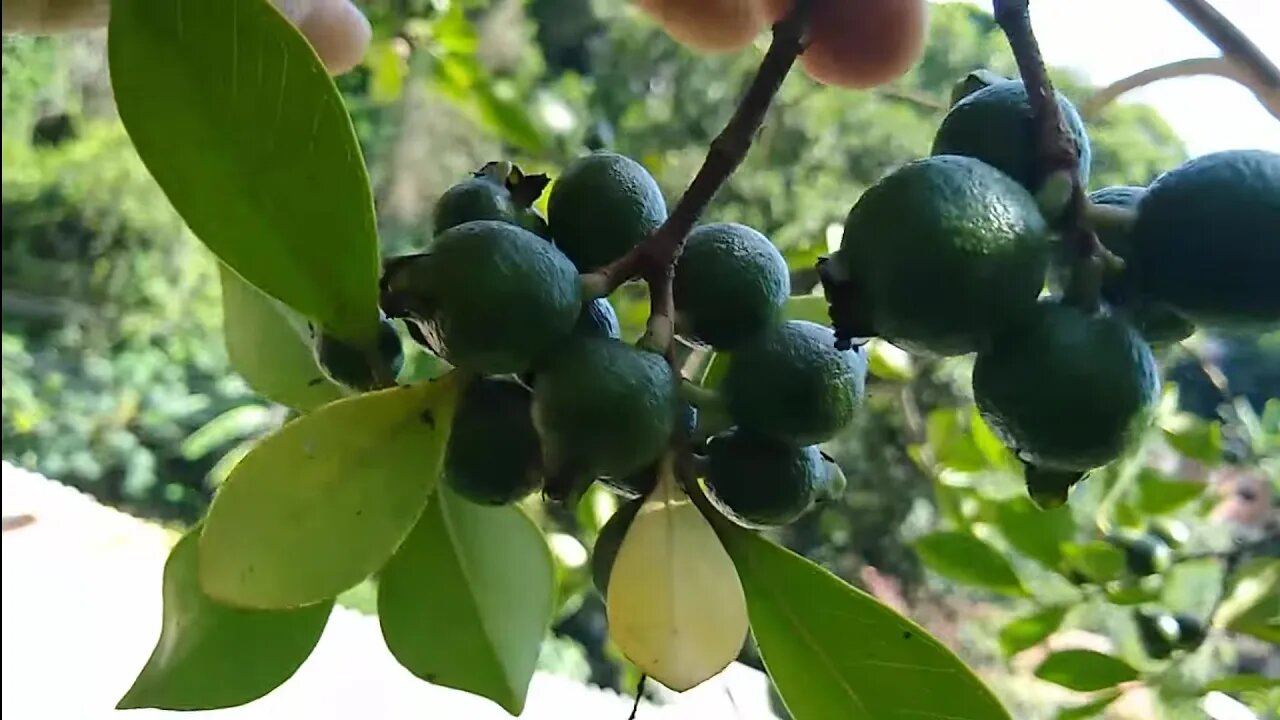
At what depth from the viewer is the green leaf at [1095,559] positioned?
65 centimetres

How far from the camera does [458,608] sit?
1.30ft

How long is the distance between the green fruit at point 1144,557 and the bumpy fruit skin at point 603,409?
0.48 metres

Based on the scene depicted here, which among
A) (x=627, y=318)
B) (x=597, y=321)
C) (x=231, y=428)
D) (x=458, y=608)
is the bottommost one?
(x=231, y=428)

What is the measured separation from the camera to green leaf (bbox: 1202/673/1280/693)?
0.59 metres

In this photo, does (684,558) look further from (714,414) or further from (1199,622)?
(1199,622)

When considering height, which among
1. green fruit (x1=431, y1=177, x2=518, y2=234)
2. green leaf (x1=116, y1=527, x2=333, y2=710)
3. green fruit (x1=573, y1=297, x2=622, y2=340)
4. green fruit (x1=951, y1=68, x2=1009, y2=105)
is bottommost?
green leaf (x1=116, y1=527, x2=333, y2=710)

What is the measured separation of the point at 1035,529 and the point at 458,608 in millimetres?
392

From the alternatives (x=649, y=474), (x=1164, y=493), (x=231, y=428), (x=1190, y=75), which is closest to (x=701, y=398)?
(x=649, y=474)

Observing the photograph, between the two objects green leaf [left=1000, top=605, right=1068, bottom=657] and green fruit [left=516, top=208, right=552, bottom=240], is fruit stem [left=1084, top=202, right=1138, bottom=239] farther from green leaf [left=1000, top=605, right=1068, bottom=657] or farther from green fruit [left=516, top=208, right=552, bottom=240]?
green leaf [left=1000, top=605, right=1068, bottom=657]

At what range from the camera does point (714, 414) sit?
350 millimetres

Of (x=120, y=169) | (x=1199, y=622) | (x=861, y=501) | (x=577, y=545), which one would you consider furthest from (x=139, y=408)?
(x=1199, y=622)

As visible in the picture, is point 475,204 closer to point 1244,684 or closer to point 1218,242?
point 1218,242

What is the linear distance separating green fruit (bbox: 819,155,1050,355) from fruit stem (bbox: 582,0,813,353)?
0.16 feet

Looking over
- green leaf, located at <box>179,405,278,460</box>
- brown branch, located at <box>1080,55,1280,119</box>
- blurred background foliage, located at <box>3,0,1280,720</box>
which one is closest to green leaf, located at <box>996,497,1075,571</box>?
blurred background foliage, located at <box>3,0,1280,720</box>
